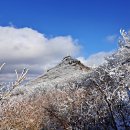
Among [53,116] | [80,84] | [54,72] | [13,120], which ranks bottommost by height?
[13,120]

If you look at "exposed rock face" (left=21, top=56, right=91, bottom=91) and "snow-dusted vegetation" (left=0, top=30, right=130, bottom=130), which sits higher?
"exposed rock face" (left=21, top=56, right=91, bottom=91)

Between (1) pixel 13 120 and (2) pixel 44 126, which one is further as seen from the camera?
(2) pixel 44 126

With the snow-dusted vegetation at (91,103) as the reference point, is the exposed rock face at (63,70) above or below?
above

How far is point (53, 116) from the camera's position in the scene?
73.6ft

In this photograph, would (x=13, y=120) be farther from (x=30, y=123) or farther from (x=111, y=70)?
(x=111, y=70)

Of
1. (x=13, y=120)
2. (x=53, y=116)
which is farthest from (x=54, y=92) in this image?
(x=13, y=120)

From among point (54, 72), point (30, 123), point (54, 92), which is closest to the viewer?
point (30, 123)

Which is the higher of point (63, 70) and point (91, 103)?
point (63, 70)

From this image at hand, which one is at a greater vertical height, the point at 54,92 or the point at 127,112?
the point at 54,92

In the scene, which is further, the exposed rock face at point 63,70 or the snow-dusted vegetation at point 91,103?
the exposed rock face at point 63,70

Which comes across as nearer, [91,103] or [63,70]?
[91,103]

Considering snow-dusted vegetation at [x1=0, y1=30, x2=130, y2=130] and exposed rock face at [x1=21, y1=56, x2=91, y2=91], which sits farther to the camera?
exposed rock face at [x1=21, y1=56, x2=91, y2=91]

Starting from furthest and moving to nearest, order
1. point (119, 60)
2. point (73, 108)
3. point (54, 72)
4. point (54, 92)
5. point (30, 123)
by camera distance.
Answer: point (54, 72) → point (54, 92) → point (73, 108) → point (119, 60) → point (30, 123)

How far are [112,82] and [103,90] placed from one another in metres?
0.59
